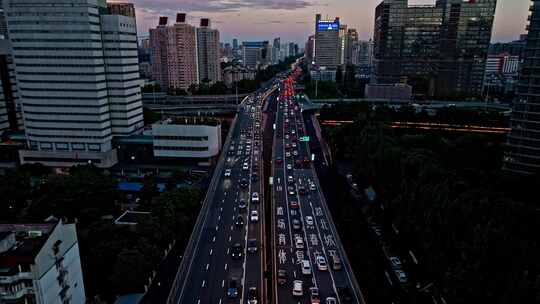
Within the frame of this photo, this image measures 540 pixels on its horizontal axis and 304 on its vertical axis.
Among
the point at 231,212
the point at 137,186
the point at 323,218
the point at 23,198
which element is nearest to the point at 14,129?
the point at 23,198

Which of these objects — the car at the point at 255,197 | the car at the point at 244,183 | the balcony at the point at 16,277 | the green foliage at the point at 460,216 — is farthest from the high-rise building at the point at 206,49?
the balcony at the point at 16,277

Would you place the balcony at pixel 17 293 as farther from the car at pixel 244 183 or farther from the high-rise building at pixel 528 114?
the high-rise building at pixel 528 114

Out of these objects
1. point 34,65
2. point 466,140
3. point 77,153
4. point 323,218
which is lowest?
point 323,218

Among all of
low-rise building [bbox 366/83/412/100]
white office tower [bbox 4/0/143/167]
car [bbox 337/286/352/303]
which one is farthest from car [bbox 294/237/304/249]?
low-rise building [bbox 366/83/412/100]

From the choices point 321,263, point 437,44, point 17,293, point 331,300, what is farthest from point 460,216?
point 437,44

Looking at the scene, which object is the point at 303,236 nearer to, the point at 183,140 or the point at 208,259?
the point at 208,259

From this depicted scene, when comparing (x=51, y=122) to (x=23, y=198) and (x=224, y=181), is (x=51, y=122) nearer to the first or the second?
(x=23, y=198)
